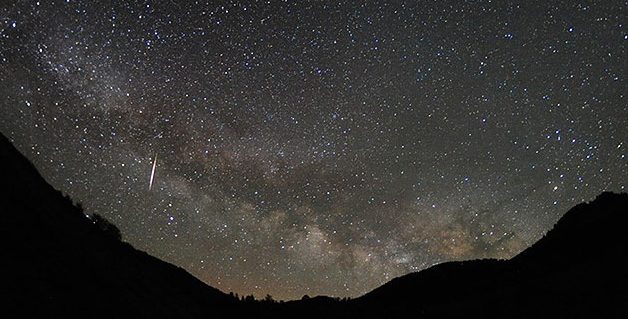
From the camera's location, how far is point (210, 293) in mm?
17062

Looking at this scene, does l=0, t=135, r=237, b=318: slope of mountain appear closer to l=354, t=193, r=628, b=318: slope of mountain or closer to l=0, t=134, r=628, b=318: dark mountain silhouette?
l=0, t=134, r=628, b=318: dark mountain silhouette

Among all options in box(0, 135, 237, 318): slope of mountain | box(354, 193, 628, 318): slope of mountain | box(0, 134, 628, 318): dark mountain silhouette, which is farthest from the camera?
box(354, 193, 628, 318): slope of mountain

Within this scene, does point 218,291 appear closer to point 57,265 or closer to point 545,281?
point 57,265

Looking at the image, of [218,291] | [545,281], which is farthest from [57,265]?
[545,281]

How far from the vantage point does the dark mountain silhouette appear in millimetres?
7812

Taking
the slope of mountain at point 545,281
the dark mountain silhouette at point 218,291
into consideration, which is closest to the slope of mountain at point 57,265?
the dark mountain silhouette at point 218,291

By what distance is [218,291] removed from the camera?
58.7ft

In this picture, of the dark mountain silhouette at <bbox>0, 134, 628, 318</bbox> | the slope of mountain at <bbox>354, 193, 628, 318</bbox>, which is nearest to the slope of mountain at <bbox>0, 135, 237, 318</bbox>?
the dark mountain silhouette at <bbox>0, 134, 628, 318</bbox>

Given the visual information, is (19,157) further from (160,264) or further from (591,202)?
(591,202)

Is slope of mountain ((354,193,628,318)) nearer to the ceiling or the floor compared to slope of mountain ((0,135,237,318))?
nearer to the floor

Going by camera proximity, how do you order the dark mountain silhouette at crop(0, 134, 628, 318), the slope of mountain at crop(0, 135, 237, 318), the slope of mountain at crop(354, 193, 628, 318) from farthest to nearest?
1. the slope of mountain at crop(354, 193, 628, 318)
2. the dark mountain silhouette at crop(0, 134, 628, 318)
3. the slope of mountain at crop(0, 135, 237, 318)

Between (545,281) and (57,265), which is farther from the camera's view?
(545,281)

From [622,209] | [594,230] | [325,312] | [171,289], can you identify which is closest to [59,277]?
[171,289]

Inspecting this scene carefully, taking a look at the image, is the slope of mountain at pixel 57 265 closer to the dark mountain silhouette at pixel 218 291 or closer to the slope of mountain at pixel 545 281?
the dark mountain silhouette at pixel 218 291
